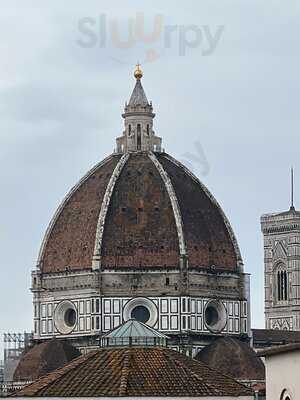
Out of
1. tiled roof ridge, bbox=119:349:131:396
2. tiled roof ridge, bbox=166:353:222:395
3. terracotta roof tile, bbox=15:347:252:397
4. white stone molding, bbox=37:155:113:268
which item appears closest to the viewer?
Answer: tiled roof ridge, bbox=119:349:131:396

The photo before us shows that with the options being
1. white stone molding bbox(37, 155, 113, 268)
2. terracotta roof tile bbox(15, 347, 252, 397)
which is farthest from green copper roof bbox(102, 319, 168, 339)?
white stone molding bbox(37, 155, 113, 268)

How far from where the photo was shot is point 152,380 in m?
77.2

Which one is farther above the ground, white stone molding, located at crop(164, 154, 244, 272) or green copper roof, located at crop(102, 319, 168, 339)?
white stone molding, located at crop(164, 154, 244, 272)

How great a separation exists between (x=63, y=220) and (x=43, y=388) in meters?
67.8

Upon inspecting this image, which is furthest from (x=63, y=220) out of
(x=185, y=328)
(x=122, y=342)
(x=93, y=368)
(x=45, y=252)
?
(x=93, y=368)

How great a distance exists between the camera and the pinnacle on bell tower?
148m

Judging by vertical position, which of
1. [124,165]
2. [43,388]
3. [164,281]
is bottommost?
[43,388]

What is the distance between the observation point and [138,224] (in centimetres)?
14250

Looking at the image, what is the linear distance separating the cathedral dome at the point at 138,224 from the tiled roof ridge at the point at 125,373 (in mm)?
58607

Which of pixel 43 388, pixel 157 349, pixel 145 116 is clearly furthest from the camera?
pixel 145 116

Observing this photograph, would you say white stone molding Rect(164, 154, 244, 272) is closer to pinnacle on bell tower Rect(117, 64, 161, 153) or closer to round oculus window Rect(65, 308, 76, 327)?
pinnacle on bell tower Rect(117, 64, 161, 153)

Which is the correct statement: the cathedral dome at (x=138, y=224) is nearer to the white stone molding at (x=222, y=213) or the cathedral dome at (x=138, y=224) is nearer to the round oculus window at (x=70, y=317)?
the white stone molding at (x=222, y=213)

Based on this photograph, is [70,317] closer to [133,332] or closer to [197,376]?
[133,332]

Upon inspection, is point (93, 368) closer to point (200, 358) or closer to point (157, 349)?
point (157, 349)
